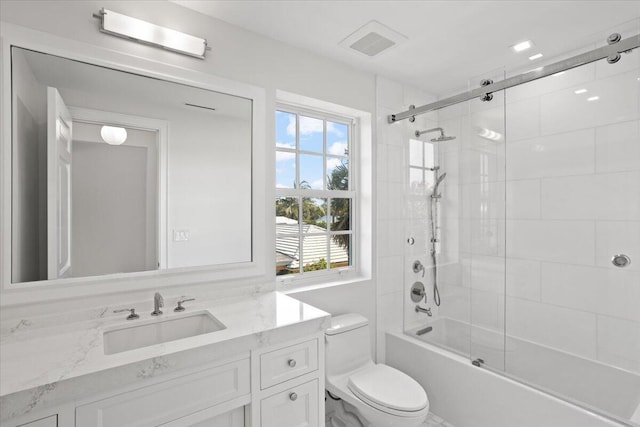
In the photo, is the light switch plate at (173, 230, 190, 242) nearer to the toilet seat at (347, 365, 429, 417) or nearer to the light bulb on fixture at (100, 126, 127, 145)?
the light bulb on fixture at (100, 126, 127, 145)

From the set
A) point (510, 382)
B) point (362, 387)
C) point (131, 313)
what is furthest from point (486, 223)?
point (131, 313)

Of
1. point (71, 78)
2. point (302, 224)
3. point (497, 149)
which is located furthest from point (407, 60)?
point (71, 78)

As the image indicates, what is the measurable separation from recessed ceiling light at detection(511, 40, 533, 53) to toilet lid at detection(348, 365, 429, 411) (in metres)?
2.18

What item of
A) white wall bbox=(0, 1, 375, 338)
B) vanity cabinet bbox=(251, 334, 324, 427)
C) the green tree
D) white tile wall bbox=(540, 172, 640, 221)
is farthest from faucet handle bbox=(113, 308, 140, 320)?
white tile wall bbox=(540, 172, 640, 221)

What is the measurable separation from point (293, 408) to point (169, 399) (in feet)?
1.74

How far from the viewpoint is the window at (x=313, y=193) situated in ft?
7.20

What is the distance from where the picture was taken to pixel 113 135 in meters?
1.50

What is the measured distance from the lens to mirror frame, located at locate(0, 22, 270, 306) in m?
1.25

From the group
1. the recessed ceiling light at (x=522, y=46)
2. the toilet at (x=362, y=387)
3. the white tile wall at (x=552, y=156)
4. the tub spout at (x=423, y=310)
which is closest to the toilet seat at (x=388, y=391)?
the toilet at (x=362, y=387)

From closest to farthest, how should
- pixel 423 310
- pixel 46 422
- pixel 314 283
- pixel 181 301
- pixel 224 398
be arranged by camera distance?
1. pixel 46 422
2. pixel 224 398
3. pixel 181 301
4. pixel 314 283
5. pixel 423 310

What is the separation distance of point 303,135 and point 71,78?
1322 millimetres

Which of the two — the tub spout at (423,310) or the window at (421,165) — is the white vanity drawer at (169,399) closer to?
the tub spout at (423,310)

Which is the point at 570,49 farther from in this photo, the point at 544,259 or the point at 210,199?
the point at 210,199

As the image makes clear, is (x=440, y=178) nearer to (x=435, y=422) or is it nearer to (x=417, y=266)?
(x=417, y=266)
